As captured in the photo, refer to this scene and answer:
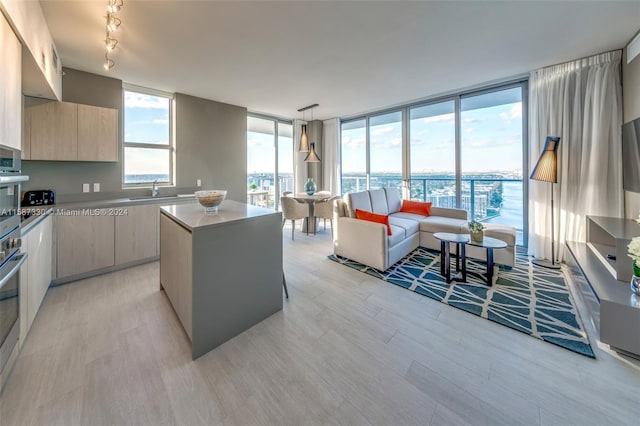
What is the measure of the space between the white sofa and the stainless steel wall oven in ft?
10.1

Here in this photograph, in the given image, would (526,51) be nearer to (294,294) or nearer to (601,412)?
(601,412)

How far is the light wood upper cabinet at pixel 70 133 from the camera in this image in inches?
109

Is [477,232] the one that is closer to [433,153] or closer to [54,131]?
[433,153]

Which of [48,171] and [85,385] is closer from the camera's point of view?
[85,385]

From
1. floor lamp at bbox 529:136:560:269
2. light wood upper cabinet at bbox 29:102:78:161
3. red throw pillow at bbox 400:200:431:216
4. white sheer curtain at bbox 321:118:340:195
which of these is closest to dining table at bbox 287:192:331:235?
white sheer curtain at bbox 321:118:340:195

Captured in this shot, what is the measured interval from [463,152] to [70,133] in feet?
19.6

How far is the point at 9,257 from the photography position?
58.1 inches

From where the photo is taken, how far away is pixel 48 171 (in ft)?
10.2

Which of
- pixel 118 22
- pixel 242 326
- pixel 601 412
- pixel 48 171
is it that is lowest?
pixel 601 412

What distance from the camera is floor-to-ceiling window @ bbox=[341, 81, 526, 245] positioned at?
4.05 metres

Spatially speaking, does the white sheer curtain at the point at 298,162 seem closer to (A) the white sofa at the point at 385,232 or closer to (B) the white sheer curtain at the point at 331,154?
(B) the white sheer curtain at the point at 331,154

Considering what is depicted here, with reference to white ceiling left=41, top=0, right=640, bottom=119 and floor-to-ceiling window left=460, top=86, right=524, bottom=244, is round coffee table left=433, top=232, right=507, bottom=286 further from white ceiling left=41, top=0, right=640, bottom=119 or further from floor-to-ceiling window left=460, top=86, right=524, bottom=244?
white ceiling left=41, top=0, right=640, bottom=119

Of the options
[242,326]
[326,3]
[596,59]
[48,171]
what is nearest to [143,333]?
[242,326]

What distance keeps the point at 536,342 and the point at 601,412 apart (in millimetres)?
571
